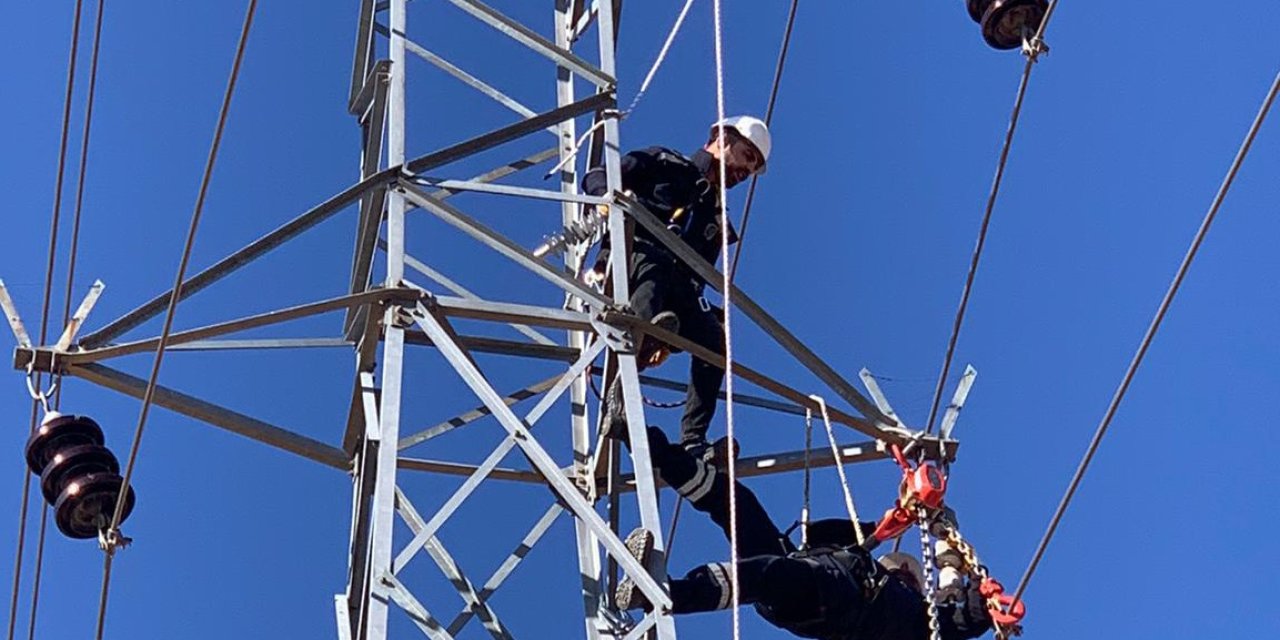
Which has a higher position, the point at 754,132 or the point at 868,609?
the point at 754,132

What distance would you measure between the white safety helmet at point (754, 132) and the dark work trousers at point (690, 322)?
4.22 ft

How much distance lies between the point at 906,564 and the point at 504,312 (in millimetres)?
3131

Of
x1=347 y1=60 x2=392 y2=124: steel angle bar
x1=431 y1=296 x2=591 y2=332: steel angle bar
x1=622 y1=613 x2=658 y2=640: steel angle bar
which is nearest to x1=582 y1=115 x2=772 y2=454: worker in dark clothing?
x1=431 y1=296 x2=591 y2=332: steel angle bar

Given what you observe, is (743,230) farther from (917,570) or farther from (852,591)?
(852,591)

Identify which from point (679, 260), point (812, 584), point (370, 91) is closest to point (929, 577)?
point (812, 584)

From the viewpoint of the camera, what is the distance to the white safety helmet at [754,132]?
532 inches

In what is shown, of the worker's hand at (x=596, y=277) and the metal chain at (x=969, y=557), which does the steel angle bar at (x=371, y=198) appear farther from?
the metal chain at (x=969, y=557)

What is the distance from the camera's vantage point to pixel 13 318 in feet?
37.3

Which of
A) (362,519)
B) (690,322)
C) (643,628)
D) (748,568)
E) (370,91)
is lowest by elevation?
(643,628)

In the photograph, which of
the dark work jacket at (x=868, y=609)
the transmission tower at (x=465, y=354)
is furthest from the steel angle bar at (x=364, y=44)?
the dark work jacket at (x=868, y=609)

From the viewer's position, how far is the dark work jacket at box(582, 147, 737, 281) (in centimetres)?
1279

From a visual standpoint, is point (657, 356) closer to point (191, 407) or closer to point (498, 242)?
point (498, 242)

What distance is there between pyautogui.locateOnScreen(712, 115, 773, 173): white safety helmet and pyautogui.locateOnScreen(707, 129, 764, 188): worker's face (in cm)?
2

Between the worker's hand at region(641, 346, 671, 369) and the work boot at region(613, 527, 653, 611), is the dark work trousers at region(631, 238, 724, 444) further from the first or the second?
the work boot at region(613, 527, 653, 611)
